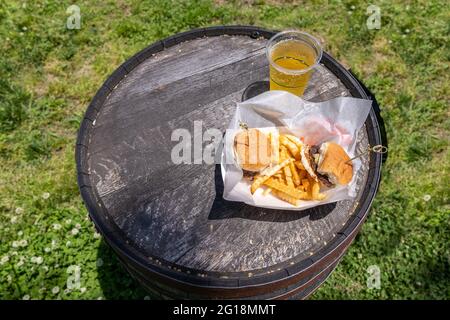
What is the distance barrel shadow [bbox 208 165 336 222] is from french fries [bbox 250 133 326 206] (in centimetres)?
9

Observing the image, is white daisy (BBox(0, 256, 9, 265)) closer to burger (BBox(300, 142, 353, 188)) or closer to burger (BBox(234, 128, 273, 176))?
burger (BBox(234, 128, 273, 176))

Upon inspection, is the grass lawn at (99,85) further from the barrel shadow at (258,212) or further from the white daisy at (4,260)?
the barrel shadow at (258,212)

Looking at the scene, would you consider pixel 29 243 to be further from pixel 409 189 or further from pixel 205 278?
pixel 409 189

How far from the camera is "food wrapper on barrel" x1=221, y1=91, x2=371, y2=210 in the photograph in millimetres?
2123

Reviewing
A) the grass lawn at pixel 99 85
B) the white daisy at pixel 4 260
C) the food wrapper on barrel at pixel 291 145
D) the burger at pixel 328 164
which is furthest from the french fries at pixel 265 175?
the white daisy at pixel 4 260

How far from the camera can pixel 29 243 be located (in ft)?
11.0

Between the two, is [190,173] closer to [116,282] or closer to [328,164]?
[328,164]

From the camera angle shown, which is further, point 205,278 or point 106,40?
point 106,40

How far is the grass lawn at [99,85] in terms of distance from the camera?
10.7 ft

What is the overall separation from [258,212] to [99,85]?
8.71 feet

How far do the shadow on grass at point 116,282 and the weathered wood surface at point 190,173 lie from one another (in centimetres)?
116
